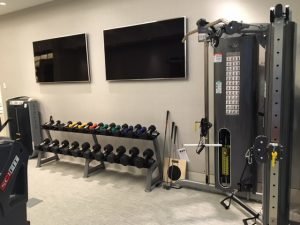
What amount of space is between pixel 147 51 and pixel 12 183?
7.42 feet

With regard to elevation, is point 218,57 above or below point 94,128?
above

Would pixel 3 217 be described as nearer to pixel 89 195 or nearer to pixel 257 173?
pixel 89 195

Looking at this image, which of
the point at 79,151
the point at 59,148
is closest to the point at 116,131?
the point at 79,151

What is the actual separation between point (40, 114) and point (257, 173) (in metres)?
3.73

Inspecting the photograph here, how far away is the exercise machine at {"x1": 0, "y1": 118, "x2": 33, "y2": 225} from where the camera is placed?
56.8 inches

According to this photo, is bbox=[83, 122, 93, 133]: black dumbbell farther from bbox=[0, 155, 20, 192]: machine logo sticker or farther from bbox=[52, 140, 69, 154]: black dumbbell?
bbox=[0, 155, 20, 192]: machine logo sticker

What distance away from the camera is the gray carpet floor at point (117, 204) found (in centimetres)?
244

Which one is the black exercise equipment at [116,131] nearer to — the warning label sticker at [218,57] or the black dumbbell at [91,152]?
the black dumbbell at [91,152]

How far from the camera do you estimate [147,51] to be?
10.7ft

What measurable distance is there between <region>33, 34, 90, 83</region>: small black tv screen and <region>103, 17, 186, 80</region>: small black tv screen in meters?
0.47

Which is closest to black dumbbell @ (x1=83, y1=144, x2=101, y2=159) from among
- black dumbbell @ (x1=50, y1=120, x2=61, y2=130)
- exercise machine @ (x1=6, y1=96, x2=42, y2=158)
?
black dumbbell @ (x1=50, y1=120, x2=61, y2=130)

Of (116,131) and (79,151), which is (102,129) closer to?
(116,131)

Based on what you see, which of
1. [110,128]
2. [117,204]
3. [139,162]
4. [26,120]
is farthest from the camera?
[26,120]

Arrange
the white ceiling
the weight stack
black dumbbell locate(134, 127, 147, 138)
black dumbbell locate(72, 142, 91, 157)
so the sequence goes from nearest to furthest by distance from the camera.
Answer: the weight stack < black dumbbell locate(134, 127, 147, 138) < black dumbbell locate(72, 142, 91, 157) < the white ceiling
